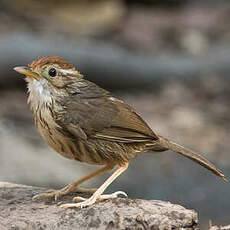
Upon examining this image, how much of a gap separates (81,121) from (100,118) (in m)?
0.19

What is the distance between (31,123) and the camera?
11.7 metres

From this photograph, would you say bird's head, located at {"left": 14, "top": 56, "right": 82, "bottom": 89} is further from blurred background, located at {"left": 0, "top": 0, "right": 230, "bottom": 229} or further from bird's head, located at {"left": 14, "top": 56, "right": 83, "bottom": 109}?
blurred background, located at {"left": 0, "top": 0, "right": 230, "bottom": 229}

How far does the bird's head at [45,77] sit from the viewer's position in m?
5.70

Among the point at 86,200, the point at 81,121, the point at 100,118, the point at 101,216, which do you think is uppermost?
the point at 100,118

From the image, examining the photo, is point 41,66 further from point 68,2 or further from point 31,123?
point 68,2

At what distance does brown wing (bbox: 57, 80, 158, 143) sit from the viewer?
5781 millimetres

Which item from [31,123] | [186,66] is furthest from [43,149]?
[186,66]

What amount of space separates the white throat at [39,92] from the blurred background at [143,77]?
123 inches

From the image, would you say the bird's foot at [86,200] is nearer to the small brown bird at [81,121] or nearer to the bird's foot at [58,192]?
the small brown bird at [81,121]

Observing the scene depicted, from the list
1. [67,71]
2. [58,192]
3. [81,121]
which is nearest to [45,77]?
[67,71]

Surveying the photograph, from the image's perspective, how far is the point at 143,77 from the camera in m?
13.3

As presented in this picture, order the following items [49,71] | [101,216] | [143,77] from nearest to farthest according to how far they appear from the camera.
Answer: [101,216]
[49,71]
[143,77]

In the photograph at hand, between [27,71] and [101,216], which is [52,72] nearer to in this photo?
[27,71]

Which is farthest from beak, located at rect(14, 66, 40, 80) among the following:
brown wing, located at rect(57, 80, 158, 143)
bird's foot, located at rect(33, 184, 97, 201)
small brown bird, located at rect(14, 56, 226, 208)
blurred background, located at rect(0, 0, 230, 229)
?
blurred background, located at rect(0, 0, 230, 229)
